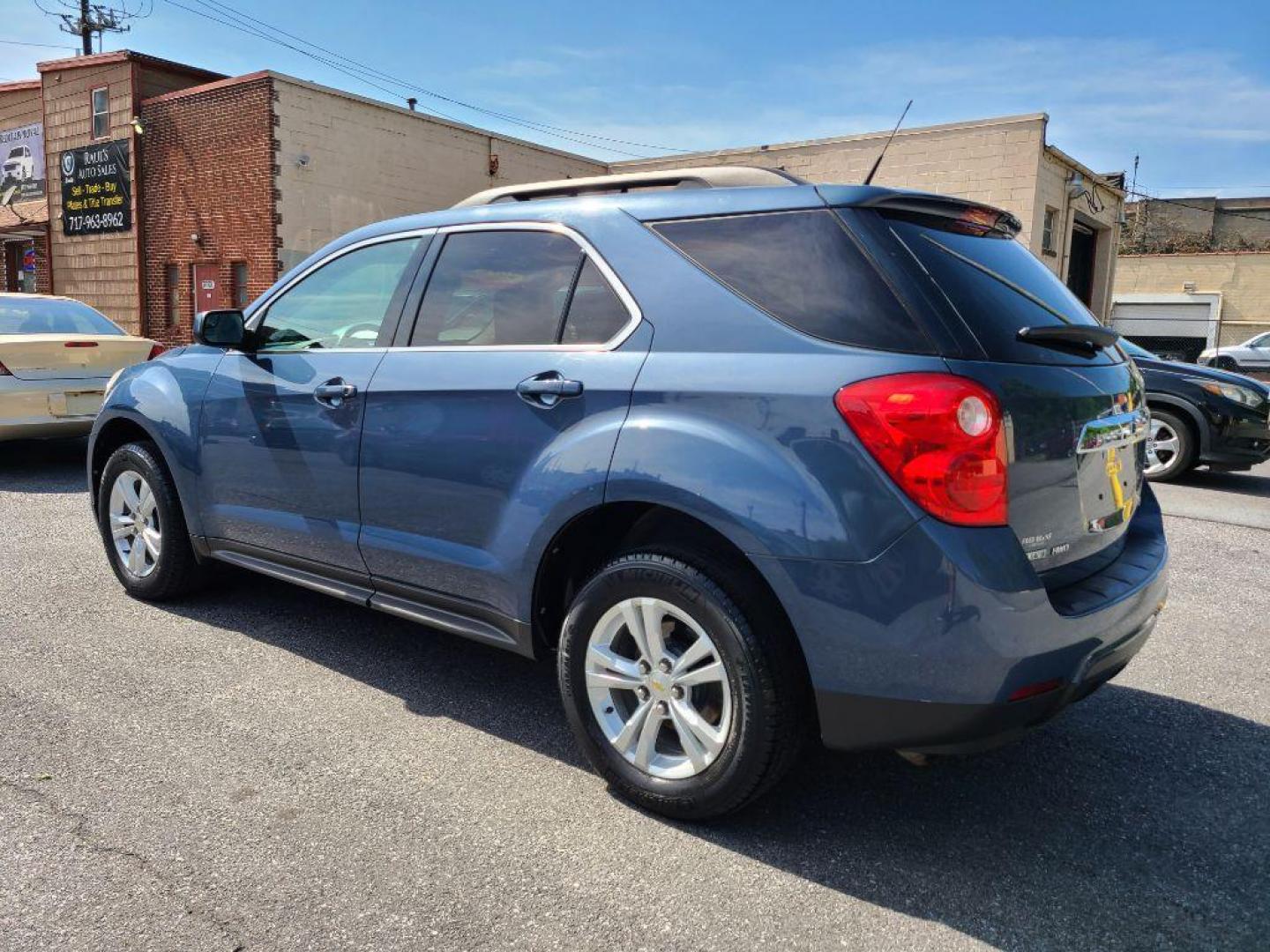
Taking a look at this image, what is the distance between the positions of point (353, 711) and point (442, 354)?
1.35 m

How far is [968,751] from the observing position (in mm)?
2438

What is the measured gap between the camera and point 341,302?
383cm

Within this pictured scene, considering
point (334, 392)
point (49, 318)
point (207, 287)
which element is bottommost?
point (334, 392)

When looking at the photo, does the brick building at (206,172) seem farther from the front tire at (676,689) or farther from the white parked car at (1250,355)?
the white parked car at (1250,355)

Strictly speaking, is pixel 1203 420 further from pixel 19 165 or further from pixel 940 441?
pixel 19 165

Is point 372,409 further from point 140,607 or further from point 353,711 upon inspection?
point 140,607

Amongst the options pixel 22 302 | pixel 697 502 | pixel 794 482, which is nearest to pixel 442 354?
pixel 697 502

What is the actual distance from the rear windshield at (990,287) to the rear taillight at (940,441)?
22 cm

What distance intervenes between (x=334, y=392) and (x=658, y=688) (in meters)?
1.68

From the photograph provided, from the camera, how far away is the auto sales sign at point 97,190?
835 inches

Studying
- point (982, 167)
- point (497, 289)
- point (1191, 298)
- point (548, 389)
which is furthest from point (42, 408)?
point (1191, 298)

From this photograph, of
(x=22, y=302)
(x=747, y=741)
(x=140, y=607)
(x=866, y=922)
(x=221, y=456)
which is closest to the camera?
(x=866, y=922)

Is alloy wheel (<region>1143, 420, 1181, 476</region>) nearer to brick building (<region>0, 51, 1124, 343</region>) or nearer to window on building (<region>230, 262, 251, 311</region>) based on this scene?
brick building (<region>0, 51, 1124, 343</region>)

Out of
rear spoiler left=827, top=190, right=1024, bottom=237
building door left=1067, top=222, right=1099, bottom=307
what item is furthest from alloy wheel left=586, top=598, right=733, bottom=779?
building door left=1067, top=222, right=1099, bottom=307
